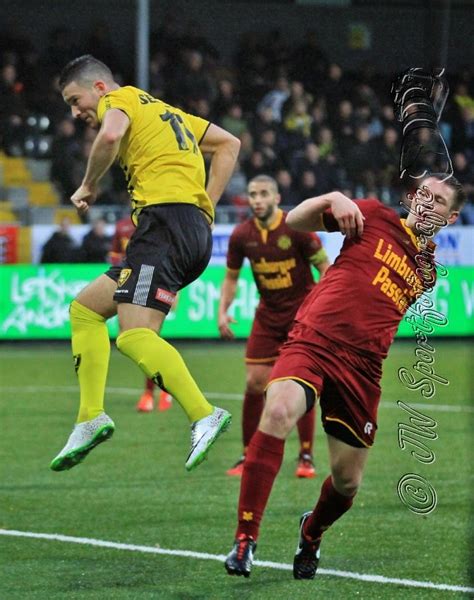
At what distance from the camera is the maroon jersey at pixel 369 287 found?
5473mm

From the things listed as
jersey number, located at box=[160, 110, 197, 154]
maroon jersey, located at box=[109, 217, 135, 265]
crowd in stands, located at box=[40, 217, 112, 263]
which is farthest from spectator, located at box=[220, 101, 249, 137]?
jersey number, located at box=[160, 110, 197, 154]

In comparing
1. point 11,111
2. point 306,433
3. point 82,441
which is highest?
point 82,441

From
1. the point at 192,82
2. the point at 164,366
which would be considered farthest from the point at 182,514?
the point at 192,82

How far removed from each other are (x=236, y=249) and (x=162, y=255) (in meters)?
4.07

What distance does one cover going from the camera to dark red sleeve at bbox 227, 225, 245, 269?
9805 millimetres

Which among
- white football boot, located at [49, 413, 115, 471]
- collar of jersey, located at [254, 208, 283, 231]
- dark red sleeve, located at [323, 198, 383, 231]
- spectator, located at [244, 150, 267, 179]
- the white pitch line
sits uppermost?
dark red sleeve, located at [323, 198, 383, 231]

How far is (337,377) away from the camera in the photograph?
17.8 feet

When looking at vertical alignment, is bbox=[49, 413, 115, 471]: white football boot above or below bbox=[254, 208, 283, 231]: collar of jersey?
below

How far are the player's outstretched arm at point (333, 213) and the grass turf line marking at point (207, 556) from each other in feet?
5.55

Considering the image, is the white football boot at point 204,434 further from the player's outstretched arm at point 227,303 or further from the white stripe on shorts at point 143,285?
the player's outstretched arm at point 227,303

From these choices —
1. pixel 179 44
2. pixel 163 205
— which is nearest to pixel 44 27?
pixel 179 44

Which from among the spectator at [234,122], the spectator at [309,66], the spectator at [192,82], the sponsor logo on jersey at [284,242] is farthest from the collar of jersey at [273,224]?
the spectator at [309,66]

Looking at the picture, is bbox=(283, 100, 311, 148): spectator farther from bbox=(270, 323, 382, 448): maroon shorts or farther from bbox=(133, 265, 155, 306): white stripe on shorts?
bbox=(270, 323, 382, 448): maroon shorts

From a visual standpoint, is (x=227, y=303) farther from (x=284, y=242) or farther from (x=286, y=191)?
(x=286, y=191)
